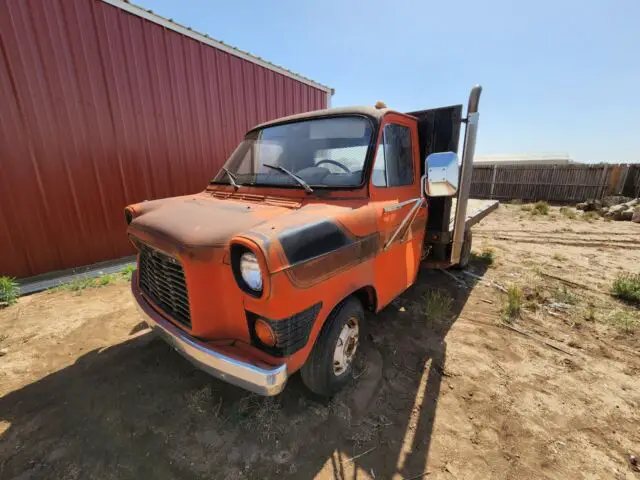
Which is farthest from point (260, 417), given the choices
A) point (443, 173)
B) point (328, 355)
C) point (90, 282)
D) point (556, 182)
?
point (556, 182)

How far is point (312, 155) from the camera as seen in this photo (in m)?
2.63

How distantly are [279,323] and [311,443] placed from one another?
1.00 metres

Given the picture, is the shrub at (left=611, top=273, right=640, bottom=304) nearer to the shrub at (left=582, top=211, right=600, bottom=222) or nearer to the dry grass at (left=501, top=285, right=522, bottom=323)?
the dry grass at (left=501, top=285, right=522, bottom=323)

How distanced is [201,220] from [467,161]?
2.53 meters

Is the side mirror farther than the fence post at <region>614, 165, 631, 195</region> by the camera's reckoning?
No

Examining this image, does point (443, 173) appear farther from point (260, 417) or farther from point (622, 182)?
point (622, 182)

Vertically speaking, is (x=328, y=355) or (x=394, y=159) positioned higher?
(x=394, y=159)

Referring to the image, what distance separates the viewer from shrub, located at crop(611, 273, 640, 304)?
3830 mm

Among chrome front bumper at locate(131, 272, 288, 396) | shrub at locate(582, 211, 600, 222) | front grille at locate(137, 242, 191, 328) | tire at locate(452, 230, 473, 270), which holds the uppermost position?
front grille at locate(137, 242, 191, 328)

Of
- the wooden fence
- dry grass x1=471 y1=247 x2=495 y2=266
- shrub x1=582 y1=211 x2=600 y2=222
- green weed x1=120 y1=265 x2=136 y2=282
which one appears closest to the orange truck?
green weed x1=120 y1=265 x2=136 y2=282

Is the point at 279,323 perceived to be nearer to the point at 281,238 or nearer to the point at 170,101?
the point at 281,238

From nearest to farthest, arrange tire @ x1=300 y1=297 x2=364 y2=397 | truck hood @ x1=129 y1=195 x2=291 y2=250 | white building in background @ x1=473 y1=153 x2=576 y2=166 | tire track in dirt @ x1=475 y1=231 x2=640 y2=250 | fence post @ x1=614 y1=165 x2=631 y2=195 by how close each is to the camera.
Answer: truck hood @ x1=129 y1=195 x2=291 y2=250 < tire @ x1=300 y1=297 x2=364 y2=397 < tire track in dirt @ x1=475 y1=231 x2=640 y2=250 < fence post @ x1=614 y1=165 x2=631 y2=195 < white building in background @ x1=473 y1=153 x2=576 y2=166

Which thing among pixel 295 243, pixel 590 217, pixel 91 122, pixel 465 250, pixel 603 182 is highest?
pixel 91 122

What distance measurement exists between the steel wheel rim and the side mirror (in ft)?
4.11
